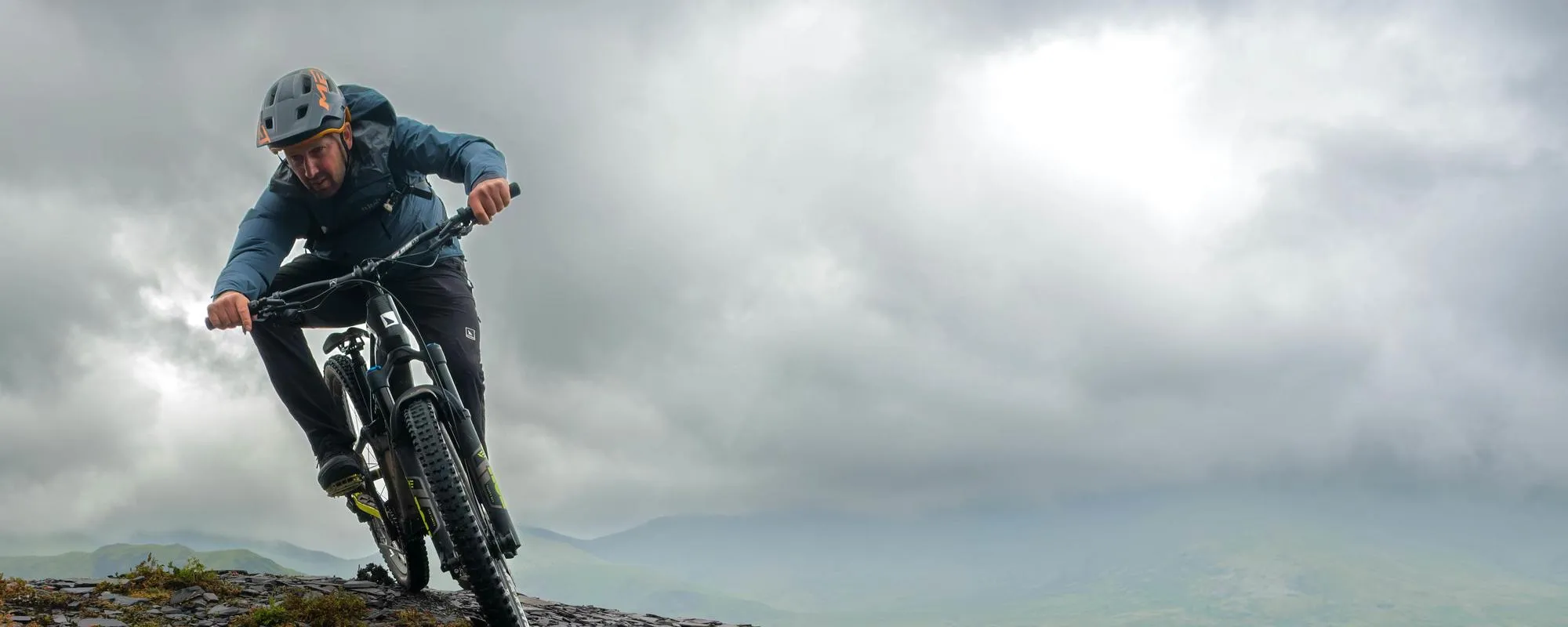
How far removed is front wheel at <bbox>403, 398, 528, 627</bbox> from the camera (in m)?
5.96

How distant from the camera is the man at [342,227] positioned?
22.6 ft

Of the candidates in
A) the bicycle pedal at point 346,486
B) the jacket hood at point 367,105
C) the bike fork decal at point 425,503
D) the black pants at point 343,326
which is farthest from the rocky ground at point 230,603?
the jacket hood at point 367,105

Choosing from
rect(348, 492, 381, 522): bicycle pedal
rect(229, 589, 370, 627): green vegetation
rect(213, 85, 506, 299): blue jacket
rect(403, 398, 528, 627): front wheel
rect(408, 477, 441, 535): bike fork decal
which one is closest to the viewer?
rect(403, 398, 528, 627): front wheel

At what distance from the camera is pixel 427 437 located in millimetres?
6113

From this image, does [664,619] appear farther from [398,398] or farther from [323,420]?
[398,398]

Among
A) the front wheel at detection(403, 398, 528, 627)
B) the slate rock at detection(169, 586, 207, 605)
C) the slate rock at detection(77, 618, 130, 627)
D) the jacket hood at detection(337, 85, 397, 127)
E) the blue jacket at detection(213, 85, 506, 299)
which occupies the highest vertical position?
the jacket hood at detection(337, 85, 397, 127)

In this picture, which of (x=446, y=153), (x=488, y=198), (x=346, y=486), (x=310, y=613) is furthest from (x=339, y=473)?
(x=488, y=198)

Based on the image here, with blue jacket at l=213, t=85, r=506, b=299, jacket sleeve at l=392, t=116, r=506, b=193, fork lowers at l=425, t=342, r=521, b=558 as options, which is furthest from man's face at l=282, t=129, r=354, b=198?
fork lowers at l=425, t=342, r=521, b=558

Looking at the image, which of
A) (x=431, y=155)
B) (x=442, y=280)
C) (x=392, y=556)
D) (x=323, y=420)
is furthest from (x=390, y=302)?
(x=392, y=556)

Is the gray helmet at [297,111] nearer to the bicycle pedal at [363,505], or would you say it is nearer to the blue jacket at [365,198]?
the blue jacket at [365,198]

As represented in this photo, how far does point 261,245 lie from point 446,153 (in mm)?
1492

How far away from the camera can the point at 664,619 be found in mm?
10797

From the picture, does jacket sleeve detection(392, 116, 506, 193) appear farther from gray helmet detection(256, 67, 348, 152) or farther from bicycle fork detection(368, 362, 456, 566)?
bicycle fork detection(368, 362, 456, 566)

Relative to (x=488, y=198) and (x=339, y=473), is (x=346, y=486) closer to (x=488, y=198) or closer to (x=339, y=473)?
(x=339, y=473)
